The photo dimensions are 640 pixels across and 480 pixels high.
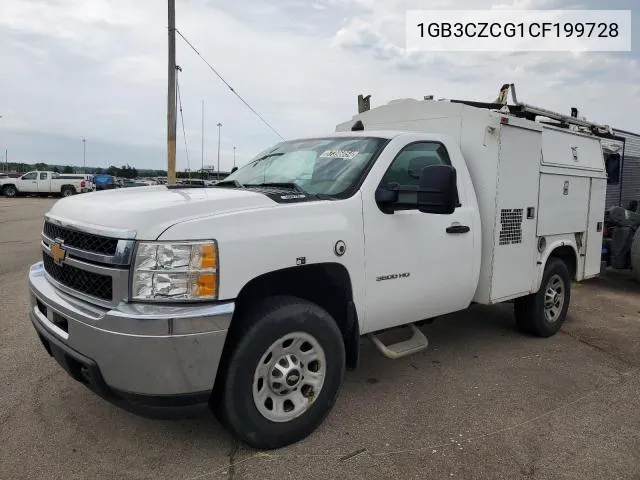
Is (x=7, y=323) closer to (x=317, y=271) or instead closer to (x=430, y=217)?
(x=317, y=271)

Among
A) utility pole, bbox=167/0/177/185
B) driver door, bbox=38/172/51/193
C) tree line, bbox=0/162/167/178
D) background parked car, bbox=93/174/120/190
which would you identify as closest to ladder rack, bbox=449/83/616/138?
utility pole, bbox=167/0/177/185

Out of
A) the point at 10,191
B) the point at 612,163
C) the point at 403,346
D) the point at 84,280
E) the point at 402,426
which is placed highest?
the point at 612,163

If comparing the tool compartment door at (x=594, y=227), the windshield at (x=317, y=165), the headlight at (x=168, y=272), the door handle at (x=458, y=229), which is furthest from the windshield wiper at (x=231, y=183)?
the tool compartment door at (x=594, y=227)

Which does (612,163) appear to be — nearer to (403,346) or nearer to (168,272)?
(403,346)

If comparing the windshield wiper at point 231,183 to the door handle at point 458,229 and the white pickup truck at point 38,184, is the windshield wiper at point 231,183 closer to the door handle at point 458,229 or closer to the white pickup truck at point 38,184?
the door handle at point 458,229

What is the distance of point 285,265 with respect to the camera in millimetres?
3080

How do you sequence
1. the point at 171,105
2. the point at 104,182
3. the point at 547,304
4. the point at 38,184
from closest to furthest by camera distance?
the point at 547,304
the point at 171,105
the point at 38,184
the point at 104,182

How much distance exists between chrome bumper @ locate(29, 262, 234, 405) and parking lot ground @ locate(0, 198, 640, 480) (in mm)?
567

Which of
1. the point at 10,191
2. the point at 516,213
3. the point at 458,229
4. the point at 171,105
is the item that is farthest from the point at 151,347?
the point at 10,191

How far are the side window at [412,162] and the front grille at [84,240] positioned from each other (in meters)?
1.83

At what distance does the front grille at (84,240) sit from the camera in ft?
9.32

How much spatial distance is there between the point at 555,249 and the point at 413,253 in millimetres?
2552

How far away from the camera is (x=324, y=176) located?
384cm

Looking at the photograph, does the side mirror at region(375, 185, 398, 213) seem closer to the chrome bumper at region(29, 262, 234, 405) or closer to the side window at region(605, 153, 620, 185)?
the chrome bumper at region(29, 262, 234, 405)
